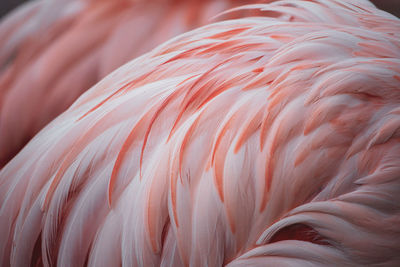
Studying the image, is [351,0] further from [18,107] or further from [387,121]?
[18,107]

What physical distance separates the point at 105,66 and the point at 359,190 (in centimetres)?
34

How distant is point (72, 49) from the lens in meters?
0.64

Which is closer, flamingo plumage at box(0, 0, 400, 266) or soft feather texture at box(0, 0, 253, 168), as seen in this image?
flamingo plumage at box(0, 0, 400, 266)

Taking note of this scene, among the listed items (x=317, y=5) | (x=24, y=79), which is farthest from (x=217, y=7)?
(x=24, y=79)

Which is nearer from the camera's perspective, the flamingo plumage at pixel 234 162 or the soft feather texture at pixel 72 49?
the flamingo plumage at pixel 234 162

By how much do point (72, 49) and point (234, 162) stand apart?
11.4 inches

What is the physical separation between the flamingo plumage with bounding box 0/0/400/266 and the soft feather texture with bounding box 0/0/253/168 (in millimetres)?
60

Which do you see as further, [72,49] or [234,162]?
[72,49]

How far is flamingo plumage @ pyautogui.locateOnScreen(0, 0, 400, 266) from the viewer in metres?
0.44

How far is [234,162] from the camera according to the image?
465mm

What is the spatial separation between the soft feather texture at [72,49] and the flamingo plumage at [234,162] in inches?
2.4

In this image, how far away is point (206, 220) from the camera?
1.52 feet

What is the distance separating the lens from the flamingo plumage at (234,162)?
1.45 ft

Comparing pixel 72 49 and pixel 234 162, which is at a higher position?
pixel 72 49
